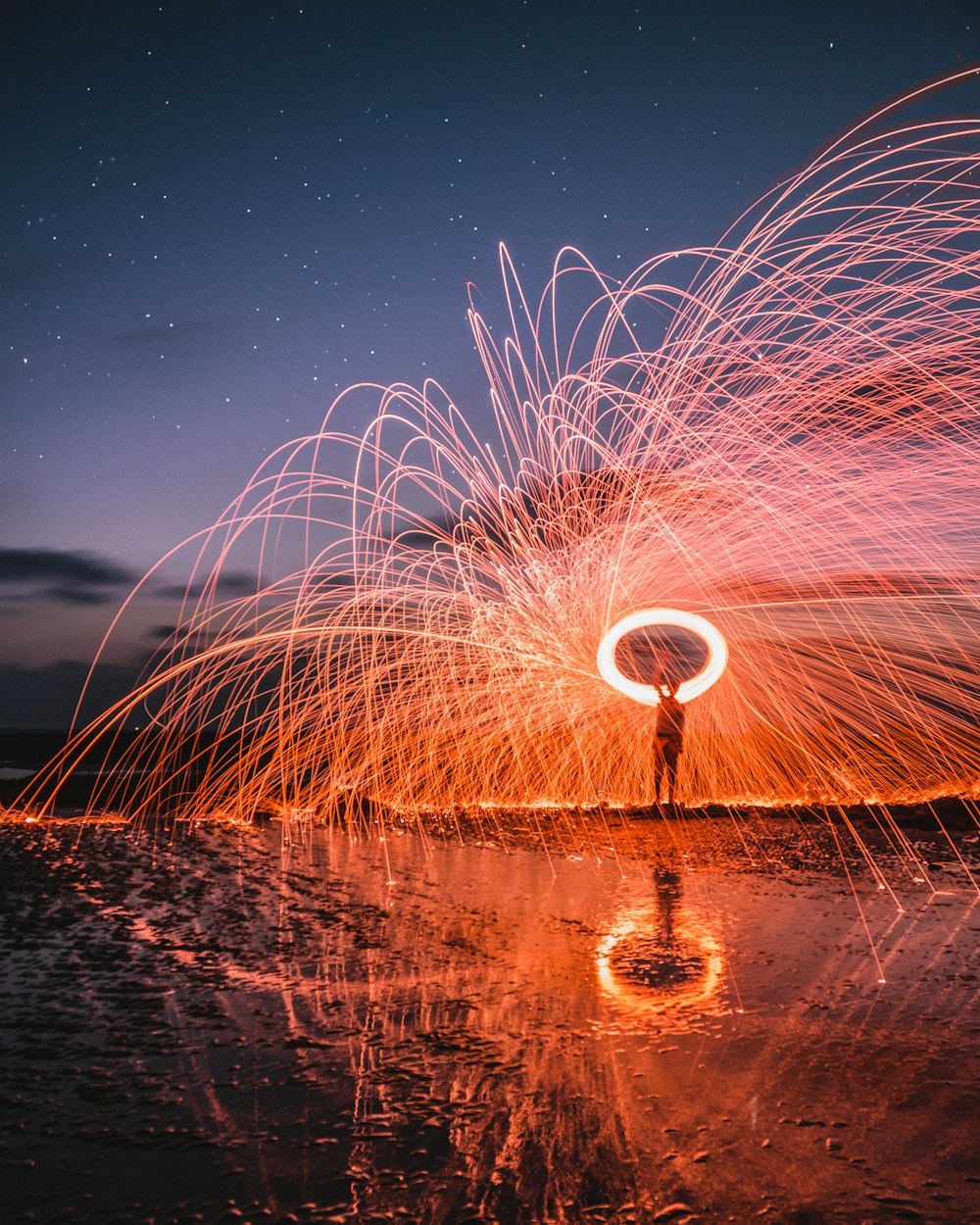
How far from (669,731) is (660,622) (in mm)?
1507

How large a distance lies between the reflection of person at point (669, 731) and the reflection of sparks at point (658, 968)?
20.1 ft

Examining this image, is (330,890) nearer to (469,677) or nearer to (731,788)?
(469,677)

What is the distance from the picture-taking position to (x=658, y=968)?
17.4ft

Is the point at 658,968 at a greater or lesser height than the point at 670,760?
lesser

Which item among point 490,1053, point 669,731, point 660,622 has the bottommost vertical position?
point 490,1053

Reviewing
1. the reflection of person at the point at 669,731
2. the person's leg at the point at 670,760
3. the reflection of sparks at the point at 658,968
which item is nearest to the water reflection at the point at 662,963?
the reflection of sparks at the point at 658,968

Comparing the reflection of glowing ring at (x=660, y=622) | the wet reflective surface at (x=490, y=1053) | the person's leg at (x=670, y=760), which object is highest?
the reflection of glowing ring at (x=660, y=622)

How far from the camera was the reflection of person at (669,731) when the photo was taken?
12.5 m

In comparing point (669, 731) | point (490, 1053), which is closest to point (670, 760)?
point (669, 731)

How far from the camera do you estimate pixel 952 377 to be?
8.30 meters

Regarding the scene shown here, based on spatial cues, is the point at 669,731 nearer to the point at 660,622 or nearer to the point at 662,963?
the point at 660,622

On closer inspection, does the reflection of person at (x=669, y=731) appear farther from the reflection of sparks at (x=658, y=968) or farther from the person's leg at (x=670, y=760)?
the reflection of sparks at (x=658, y=968)

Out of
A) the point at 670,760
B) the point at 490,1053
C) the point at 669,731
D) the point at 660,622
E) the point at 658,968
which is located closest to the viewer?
the point at 490,1053

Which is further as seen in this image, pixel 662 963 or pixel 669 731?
pixel 669 731
